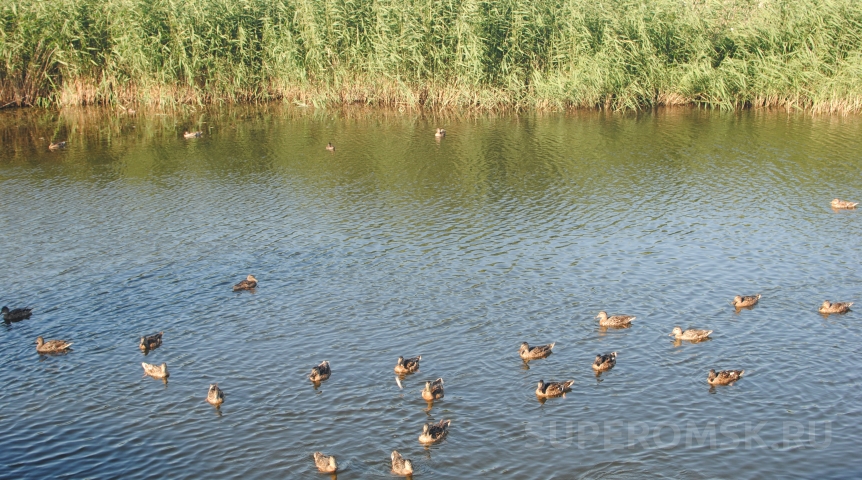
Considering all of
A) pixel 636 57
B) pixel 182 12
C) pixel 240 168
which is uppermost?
pixel 182 12

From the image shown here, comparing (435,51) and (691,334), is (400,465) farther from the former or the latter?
(435,51)

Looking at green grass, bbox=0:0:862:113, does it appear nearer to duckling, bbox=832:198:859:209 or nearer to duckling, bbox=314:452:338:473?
duckling, bbox=832:198:859:209

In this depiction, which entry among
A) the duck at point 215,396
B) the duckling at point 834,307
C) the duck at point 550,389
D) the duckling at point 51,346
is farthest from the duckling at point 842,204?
the duckling at point 51,346

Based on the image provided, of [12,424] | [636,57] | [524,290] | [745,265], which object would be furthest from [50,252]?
[636,57]

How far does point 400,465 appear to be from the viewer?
13.0 metres

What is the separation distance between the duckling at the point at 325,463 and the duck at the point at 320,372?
9.94 ft

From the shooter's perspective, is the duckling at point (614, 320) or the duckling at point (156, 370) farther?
the duckling at point (614, 320)

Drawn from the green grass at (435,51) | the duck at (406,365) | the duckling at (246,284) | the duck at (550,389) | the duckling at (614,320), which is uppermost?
the green grass at (435,51)

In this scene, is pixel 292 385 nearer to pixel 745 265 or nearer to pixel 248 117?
pixel 745 265

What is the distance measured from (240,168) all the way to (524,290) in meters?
17.0

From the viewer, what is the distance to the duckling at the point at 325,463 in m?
13.1

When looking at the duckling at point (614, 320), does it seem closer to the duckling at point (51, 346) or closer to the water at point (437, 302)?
the water at point (437, 302)

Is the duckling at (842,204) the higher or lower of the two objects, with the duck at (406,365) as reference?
higher

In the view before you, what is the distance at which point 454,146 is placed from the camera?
120 ft
